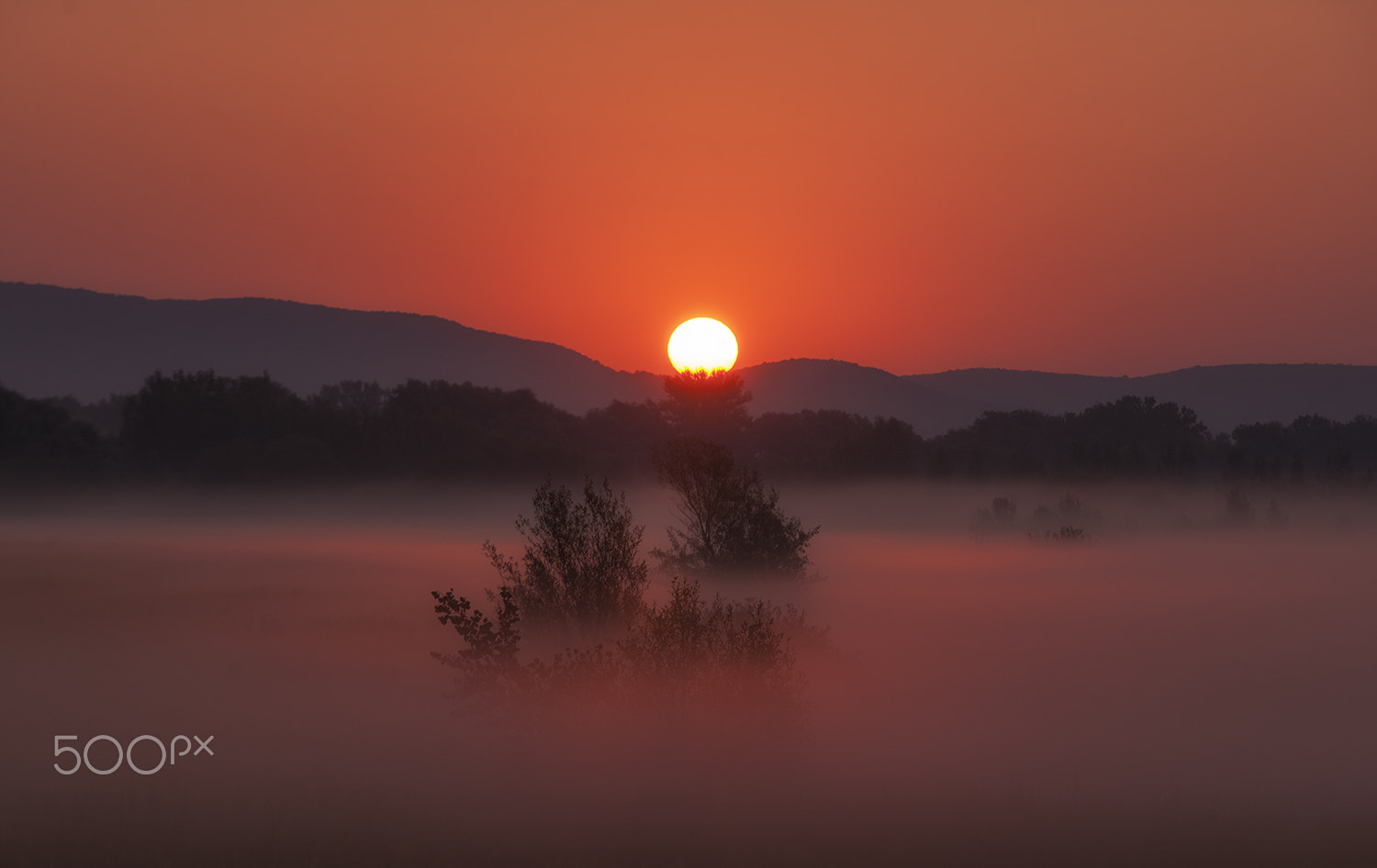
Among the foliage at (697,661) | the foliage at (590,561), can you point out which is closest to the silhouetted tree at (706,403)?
the foliage at (590,561)

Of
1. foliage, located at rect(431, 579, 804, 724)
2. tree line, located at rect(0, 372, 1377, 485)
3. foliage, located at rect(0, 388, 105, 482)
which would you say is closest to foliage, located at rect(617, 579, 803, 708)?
foliage, located at rect(431, 579, 804, 724)

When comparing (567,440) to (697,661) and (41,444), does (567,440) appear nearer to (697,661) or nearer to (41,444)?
(41,444)

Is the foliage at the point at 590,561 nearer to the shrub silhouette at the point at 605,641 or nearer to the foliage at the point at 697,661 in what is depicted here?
the shrub silhouette at the point at 605,641

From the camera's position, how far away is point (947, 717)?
74.9ft

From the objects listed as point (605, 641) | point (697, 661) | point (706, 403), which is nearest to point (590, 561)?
point (605, 641)

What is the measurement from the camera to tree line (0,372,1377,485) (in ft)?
270

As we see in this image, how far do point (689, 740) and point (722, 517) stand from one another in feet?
49.3

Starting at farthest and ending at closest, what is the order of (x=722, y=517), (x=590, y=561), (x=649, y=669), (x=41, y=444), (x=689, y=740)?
(x=41, y=444)
(x=722, y=517)
(x=590, y=561)
(x=649, y=669)
(x=689, y=740)

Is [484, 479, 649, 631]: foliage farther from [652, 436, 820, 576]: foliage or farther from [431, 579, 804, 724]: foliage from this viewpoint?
[652, 436, 820, 576]: foliage

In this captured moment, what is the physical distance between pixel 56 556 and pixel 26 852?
37.0 meters

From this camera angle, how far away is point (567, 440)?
106 m

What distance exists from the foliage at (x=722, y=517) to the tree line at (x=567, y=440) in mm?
26916

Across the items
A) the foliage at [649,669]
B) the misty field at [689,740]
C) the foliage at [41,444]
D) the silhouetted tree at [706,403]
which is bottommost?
the misty field at [689,740]

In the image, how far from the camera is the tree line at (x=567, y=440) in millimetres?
82375
